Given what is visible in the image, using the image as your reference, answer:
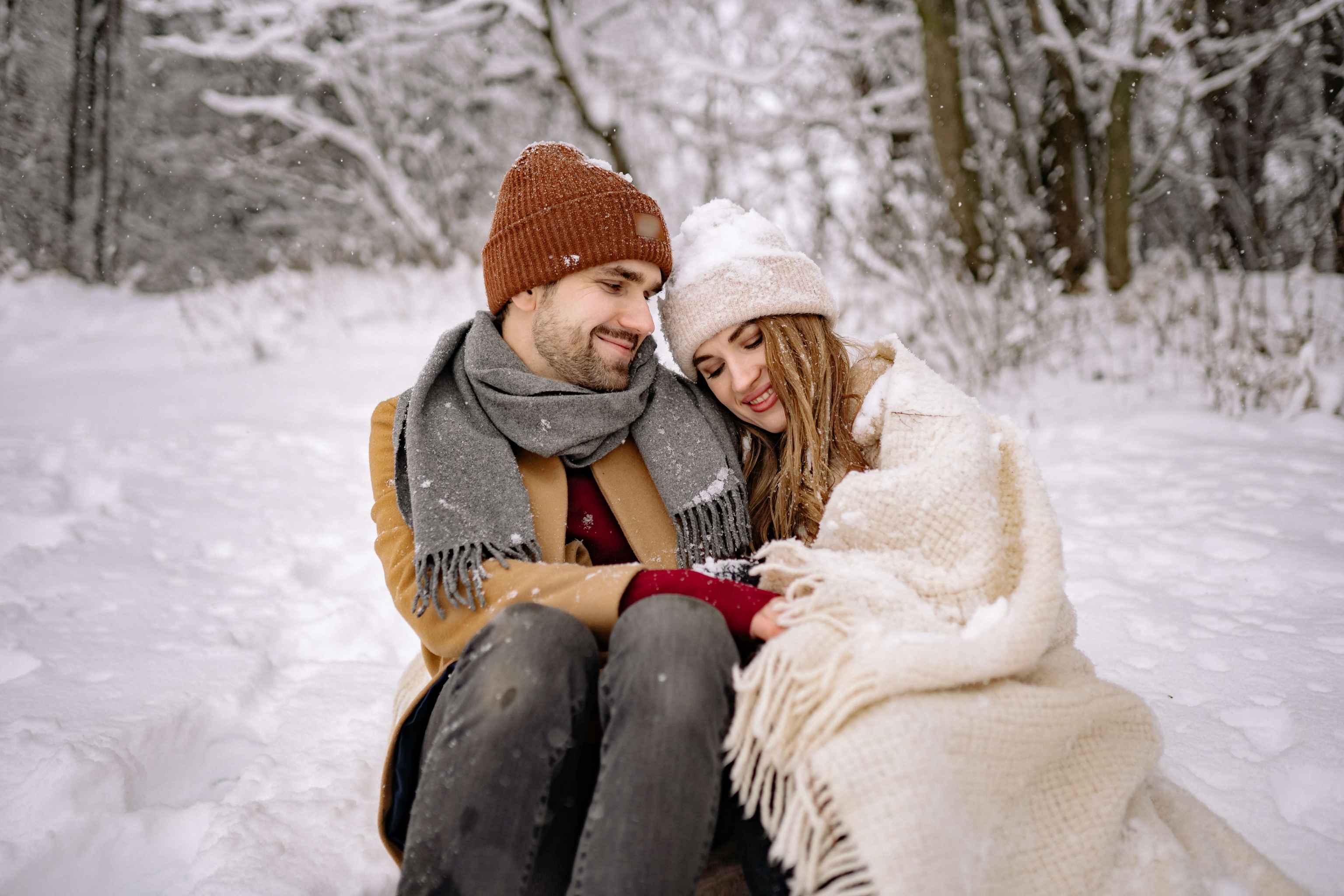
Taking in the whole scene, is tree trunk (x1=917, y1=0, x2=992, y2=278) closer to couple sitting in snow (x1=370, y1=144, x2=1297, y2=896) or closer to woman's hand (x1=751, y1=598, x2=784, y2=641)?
couple sitting in snow (x1=370, y1=144, x2=1297, y2=896)

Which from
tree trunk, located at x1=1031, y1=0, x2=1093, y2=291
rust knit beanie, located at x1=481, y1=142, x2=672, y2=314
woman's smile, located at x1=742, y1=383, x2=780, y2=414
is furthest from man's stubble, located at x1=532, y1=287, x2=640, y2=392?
tree trunk, located at x1=1031, y1=0, x2=1093, y2=291

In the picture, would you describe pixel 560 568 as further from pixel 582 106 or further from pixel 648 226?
pixel 582 106

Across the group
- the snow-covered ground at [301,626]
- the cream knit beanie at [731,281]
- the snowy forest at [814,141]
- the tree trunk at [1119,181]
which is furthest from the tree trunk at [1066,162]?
the cream knit beanie at [731,281]

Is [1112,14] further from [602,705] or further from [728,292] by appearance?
[602,705]

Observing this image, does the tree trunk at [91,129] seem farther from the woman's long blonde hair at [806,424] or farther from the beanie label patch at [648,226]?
the woman's long blonde hair at [806,424]

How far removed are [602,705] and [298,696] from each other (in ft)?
4.69

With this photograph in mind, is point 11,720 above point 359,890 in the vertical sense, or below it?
above

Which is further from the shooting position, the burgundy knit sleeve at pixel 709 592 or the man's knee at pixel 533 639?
the burgundy knit sleeve at pixel 709 592

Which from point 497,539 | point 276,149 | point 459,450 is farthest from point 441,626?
point 276,149

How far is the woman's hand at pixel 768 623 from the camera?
1.44 metres

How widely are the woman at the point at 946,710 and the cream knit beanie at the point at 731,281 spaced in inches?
14.5

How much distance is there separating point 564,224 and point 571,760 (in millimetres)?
1381

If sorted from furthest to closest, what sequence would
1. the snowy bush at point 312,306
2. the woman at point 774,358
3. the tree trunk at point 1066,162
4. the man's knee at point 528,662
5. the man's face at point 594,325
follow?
1. the snowy bush at point 312,306
2. the tree trunk at point 1066,162
3. the man's face at point 594,325
4. the woman at point 774,358
5. the man's knee at point 528,662

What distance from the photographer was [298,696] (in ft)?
7.64
